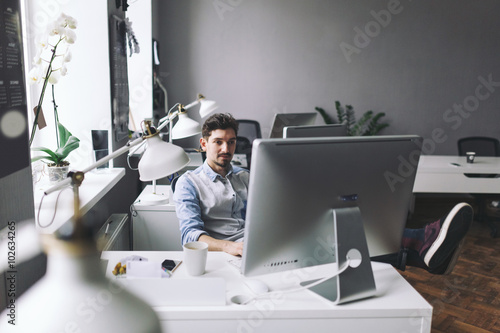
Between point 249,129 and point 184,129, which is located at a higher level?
point 184,129

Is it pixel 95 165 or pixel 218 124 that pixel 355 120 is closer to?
pixel 218 124

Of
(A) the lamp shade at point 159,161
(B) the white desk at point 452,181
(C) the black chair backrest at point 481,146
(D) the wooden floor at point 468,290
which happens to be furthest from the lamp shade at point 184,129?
(C) the black chair backrest at point 481,146

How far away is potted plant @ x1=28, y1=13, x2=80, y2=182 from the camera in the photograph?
1940 millimetres

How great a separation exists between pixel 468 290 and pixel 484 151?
7.50 ft

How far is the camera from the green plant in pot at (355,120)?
5547mm

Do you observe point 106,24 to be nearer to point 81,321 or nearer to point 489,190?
point 81,321

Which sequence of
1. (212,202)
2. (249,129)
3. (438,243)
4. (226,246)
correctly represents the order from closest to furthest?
(226,246) < (438,243) < (212,202) < (249,129)

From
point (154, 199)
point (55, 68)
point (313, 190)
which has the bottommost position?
point (154, 199)

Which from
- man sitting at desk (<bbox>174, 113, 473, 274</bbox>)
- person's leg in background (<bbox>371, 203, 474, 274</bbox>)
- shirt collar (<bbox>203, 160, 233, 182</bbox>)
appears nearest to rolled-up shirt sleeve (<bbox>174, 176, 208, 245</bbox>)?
man sitting at desk (<bbox>174, 113, 473, 274</bbox>)

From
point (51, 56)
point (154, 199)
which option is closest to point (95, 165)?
point (51, 56)

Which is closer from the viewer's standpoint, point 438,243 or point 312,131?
point 438,243

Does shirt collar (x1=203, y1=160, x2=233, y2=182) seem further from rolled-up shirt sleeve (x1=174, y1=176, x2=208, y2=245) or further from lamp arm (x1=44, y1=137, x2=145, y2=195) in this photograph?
lamp arm (x1=44, y1=137, x2=145, y2=195)

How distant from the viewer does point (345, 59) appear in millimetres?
5555

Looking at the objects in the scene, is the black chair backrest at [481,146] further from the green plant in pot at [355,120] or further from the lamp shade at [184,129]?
the lamp shade at [184,129]
